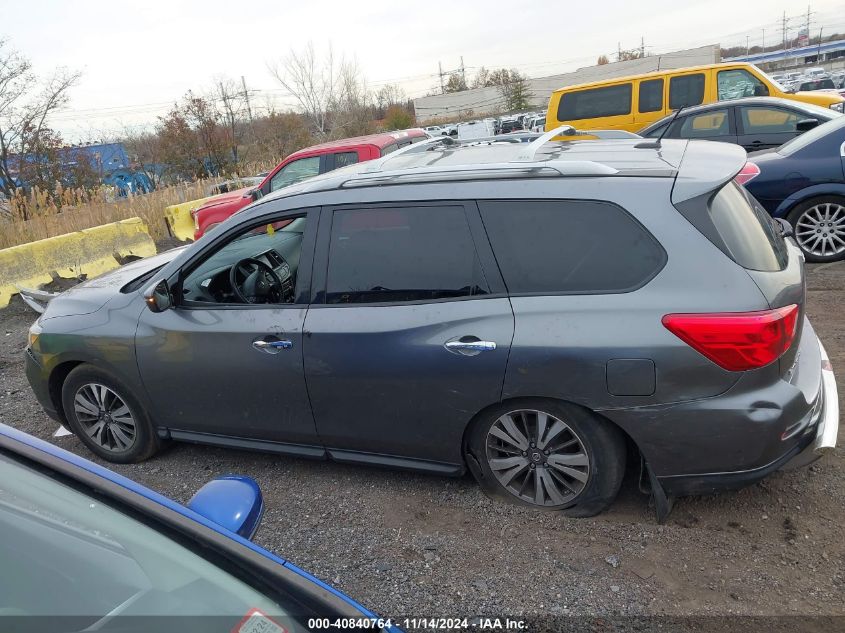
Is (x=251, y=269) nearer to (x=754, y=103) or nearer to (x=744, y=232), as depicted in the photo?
(x=744, y=232)

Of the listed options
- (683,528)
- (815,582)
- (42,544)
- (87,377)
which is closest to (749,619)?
(815,582)

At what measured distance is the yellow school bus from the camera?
11703 millimetres

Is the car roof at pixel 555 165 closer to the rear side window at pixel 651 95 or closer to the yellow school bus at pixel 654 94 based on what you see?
the yellow school bus at pixel 654 94

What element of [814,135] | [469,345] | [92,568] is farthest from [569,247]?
[814,135]

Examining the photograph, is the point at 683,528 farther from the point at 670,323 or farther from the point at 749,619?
the point at 670,323

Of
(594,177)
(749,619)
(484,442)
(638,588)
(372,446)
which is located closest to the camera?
(749,619)

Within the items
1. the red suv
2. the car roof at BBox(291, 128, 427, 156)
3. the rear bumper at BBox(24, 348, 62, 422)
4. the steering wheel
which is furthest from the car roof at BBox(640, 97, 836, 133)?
the rear bumper at BBox(24, 348, 62, 422)

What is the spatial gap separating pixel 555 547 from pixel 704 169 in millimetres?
1914

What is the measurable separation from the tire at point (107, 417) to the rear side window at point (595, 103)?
453 inches

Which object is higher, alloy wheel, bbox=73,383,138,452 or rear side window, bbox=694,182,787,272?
rear side window, bbox=694,182,787,272

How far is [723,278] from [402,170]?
1734 millimetres

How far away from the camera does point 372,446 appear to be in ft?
11.2

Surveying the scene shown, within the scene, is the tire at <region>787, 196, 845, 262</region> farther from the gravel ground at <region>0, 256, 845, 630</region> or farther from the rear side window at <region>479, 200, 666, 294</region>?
the rear side window at <region>479, 200, 666, 294</region>

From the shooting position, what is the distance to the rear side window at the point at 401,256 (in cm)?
314
